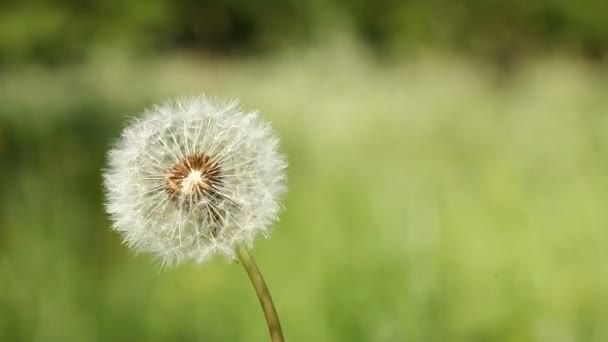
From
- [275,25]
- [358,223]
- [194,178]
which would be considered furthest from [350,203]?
[275,25]

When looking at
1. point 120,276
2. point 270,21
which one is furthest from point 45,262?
point 270,21

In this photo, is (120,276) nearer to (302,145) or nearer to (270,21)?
(302,145)

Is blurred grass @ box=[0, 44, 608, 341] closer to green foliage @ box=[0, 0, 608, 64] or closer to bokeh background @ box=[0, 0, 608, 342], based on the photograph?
bokeh background @ box=[0, 0, 608, 342]

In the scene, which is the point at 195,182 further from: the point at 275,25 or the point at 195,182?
Result: the point at 275,25

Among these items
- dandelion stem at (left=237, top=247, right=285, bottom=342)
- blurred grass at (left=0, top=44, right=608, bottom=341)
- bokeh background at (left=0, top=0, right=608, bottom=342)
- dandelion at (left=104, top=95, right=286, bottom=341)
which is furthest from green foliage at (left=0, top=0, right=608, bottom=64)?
dandelion stem at (left=237, top=247, right=285, bottom=342)

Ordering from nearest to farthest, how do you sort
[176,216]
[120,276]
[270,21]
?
[176,216] < [120,276] < [270,21]

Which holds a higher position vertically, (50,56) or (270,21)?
(270,21)

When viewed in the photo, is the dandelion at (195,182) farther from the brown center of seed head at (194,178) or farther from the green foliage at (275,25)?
the green foliage at (275,25)
